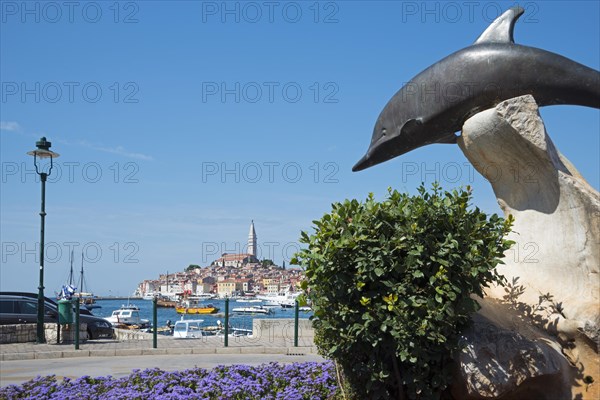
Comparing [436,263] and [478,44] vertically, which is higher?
[478,44]

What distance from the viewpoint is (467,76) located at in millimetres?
7574

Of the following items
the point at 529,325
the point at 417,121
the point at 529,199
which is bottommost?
the point at 529,325

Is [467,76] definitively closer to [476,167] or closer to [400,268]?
[476,167]

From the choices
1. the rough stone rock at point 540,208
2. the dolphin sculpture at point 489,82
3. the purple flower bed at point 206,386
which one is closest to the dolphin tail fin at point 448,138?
the dolphin sculpture at point 489,82

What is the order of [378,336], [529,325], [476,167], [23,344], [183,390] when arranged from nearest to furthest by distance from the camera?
[378,336] < [529,325] < [183,390] < [476,167] < [23,344]

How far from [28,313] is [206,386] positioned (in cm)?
1433

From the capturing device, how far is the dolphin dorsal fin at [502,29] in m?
7.84

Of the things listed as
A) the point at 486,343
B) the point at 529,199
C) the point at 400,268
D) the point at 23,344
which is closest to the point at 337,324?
the point at 400,268

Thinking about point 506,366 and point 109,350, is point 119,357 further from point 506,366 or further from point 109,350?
point 506,366

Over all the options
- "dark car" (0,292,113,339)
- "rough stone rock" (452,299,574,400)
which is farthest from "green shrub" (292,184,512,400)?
"dark car" (0,292,113,339)

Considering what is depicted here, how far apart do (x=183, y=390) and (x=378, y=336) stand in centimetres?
281

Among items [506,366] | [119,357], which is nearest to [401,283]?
[506,366]

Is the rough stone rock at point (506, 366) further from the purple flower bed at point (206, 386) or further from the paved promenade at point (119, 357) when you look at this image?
the paved promenade at point (119, 357)

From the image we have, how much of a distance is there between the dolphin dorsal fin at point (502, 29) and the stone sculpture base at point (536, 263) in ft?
3.41
